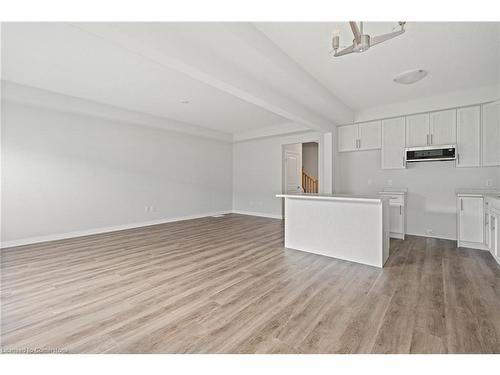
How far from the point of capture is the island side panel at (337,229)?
3.13m

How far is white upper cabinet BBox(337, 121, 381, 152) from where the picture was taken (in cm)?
524

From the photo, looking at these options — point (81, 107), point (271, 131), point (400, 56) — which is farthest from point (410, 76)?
point (81, 107)

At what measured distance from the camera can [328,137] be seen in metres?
5.69

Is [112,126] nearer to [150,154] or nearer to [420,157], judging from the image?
[150,154]

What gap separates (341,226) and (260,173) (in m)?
4.52

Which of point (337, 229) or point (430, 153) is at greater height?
point (430, 153)

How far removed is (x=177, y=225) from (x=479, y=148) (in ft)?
21.8

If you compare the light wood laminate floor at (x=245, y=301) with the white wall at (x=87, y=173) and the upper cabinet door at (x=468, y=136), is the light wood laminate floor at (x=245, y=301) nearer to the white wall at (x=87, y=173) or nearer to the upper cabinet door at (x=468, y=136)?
the white wall at (x=87, y=173)

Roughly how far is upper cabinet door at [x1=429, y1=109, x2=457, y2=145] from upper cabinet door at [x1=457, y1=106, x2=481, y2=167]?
0.07 meters

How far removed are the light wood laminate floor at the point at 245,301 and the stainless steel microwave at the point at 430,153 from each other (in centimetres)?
172

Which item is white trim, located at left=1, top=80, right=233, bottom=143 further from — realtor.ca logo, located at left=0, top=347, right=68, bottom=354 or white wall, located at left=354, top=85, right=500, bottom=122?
white wall, located at left=354, top=85, right=500, bottom=122

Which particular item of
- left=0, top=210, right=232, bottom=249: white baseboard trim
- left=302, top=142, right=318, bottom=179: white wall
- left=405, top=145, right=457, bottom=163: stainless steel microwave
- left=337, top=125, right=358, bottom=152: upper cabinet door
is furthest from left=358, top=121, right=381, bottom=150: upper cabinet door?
left=0, top=210, right=232, bottom=249: white baseboard trim

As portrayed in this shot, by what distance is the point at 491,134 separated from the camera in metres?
4.00

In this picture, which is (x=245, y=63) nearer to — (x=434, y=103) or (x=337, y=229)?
(x=337, y=229)
